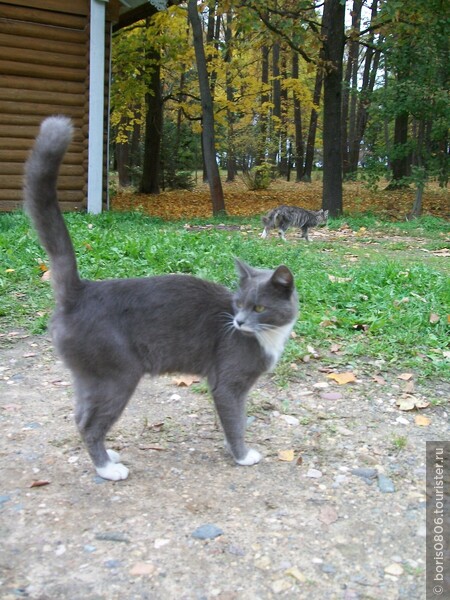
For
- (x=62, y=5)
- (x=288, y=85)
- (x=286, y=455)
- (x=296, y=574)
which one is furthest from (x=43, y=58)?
(x=288, y=85)

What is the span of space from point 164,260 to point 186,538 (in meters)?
4.29

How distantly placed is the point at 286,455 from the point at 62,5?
1117cm

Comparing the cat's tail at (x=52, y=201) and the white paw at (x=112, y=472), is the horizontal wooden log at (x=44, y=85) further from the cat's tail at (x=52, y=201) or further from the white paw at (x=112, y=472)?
the white paw at (x=112, y=472)

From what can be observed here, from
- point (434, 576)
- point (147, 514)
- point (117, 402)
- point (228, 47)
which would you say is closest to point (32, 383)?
point (117, 402)

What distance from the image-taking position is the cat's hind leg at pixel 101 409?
10.2 ft

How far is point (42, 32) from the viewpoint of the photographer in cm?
1165

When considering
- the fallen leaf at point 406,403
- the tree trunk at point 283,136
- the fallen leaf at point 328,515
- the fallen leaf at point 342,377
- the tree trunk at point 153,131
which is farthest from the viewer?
the tree trunk at point 283,136

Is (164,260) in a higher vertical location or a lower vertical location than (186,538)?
higher

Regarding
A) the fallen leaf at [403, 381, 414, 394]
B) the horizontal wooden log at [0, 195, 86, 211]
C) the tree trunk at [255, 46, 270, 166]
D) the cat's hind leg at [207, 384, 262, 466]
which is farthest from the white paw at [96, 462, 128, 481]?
the tree trunk at [255, 46, 270, 166]

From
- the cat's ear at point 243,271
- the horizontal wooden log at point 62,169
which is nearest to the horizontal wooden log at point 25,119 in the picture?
the horizontal wooden log at point 62,169

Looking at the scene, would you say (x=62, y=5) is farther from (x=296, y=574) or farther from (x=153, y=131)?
(x=296, y=574)

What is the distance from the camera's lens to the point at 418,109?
1430 centimetres

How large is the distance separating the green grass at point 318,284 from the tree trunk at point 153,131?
1152 centimetres

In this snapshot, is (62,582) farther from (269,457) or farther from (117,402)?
(269,457)
